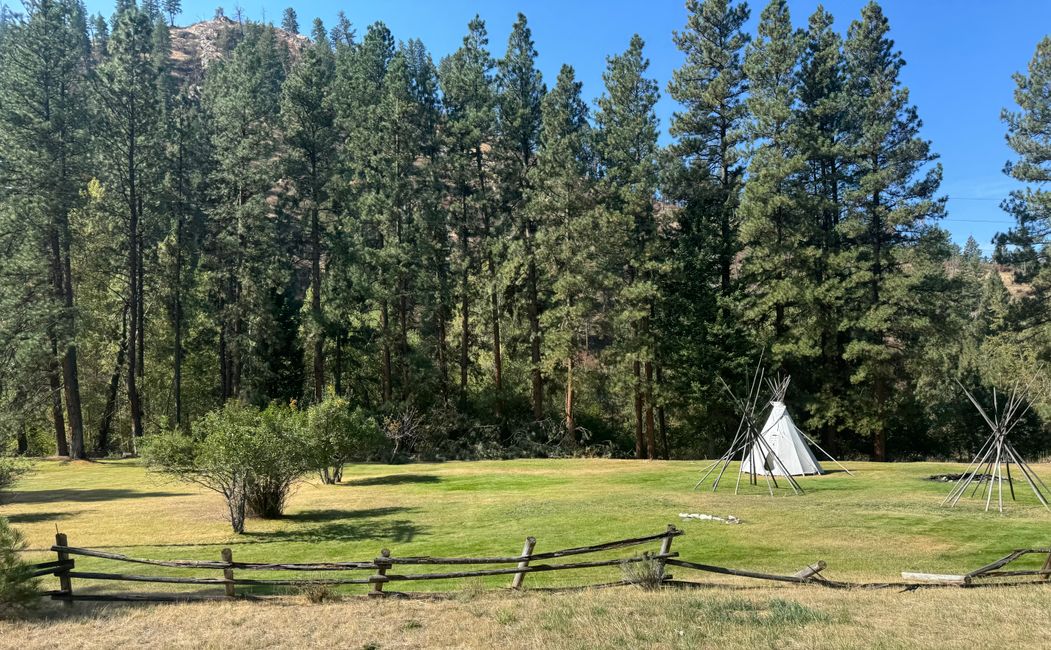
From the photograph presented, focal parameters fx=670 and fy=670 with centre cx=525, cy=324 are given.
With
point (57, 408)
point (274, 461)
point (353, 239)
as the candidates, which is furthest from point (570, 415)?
point (57, 408)

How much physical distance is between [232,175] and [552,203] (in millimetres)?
18265

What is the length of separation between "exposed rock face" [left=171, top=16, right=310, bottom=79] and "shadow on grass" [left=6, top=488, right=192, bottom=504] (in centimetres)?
10847

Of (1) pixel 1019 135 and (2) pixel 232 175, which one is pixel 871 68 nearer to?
(1) pixel 1019 135

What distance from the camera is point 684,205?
37406 millimetres

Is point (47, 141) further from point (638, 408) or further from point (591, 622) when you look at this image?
point (591, 622)

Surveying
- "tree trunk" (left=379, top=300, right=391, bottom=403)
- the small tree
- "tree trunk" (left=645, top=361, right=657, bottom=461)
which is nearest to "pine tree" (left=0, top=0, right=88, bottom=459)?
"tree trunk" (left=379, top=300, right=391, bottom=403)

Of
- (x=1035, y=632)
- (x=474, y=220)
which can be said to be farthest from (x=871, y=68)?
(x=1035, y=632)

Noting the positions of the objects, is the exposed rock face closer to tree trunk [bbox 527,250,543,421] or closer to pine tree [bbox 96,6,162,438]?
pine tree [bbox 96,6,162,438]

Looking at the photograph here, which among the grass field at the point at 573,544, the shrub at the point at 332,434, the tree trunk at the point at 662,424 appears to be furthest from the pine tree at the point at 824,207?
the shrub at the point at 332,434

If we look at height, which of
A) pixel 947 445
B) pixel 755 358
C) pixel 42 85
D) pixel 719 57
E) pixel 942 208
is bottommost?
Result: pixel 947 445

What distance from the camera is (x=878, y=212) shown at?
32438 millimetres

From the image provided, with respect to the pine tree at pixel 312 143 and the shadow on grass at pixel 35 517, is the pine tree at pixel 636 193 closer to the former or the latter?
the pine tree at pixel 312 143

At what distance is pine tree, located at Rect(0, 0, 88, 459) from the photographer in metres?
30.0

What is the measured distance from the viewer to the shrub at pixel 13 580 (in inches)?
357
